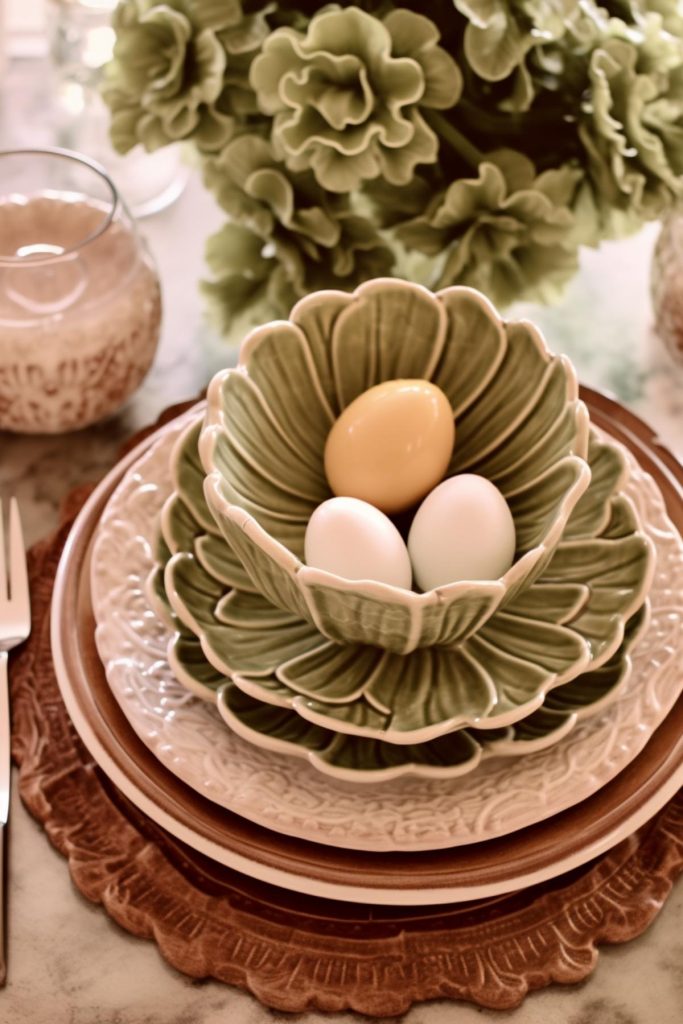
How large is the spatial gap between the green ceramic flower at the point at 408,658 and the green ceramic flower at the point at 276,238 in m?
0.19

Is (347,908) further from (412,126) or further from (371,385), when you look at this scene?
(412,126)

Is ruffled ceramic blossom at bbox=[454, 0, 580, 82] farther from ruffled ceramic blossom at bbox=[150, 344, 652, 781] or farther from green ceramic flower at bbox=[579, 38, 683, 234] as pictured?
ruffled ceramic blossom at bbox=[150, 344, 652, 781]

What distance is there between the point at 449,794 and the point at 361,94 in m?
0.40

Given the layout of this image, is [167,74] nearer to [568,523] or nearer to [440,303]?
[440,303]

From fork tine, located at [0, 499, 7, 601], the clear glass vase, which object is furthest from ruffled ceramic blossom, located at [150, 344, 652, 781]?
the clear glass vase

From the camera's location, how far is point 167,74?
2.42 feet

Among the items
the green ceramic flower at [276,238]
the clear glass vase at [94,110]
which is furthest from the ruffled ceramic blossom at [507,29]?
the clear glass vase at [94,110]

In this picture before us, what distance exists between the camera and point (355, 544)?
0.57 m

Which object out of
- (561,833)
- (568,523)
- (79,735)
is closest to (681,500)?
(568,523)

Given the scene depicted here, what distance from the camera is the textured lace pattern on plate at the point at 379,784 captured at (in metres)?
0.54

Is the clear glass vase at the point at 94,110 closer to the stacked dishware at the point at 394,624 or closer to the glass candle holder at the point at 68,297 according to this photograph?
the glass candle holder at the point at 68,297

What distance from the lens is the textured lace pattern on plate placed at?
543 millimetres

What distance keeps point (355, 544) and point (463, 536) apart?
0.05 metres

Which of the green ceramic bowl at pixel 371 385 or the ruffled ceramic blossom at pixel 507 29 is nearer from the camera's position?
the green ceramic bowl at pixel 371 385
